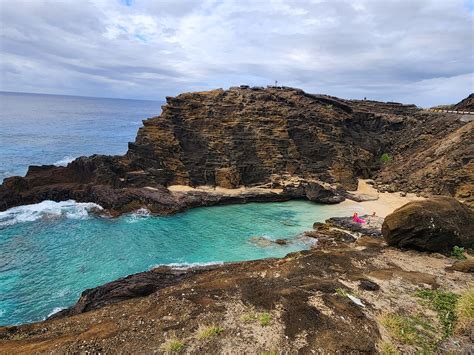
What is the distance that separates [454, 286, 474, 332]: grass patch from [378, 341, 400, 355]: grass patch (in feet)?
7.88

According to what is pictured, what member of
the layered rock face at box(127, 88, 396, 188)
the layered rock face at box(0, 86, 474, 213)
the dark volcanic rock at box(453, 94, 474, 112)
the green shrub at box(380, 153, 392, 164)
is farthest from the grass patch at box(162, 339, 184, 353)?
the dark volcanic rock at box(453, 94, 474, 112)

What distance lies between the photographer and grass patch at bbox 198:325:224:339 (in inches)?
331

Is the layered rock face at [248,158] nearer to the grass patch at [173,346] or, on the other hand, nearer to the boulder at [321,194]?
the boulder at [321,194]

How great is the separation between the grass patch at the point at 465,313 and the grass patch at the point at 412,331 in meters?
0.76

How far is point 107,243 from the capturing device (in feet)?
75.6

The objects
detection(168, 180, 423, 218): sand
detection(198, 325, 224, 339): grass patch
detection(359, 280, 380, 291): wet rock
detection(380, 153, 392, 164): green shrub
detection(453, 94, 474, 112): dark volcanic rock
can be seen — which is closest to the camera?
detection(198, 325, 224, 339): grass patch

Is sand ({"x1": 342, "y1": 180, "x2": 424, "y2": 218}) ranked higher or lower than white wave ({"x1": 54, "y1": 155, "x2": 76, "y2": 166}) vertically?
higher

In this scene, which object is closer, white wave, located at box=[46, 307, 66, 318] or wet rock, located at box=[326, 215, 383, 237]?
white wave, located at box=[46, 307, 66, 318]

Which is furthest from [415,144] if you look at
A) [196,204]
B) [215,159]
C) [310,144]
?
[196,204]

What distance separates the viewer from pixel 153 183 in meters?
34.2

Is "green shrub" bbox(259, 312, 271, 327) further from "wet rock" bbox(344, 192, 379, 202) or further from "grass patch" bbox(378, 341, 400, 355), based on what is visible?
"wet rock" bbox(344, 192, 379, 202)

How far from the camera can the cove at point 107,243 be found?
1736 cm

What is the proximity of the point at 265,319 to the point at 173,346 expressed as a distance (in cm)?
259

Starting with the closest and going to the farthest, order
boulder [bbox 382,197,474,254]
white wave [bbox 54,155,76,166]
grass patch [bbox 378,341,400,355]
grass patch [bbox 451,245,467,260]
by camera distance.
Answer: grass patch [bbox 378,341,400,355]
grass patch [bbox 451,245,467,260]
boulder [bbox 382,197,474,254]
white wave [bbox 54,155,76,166]
